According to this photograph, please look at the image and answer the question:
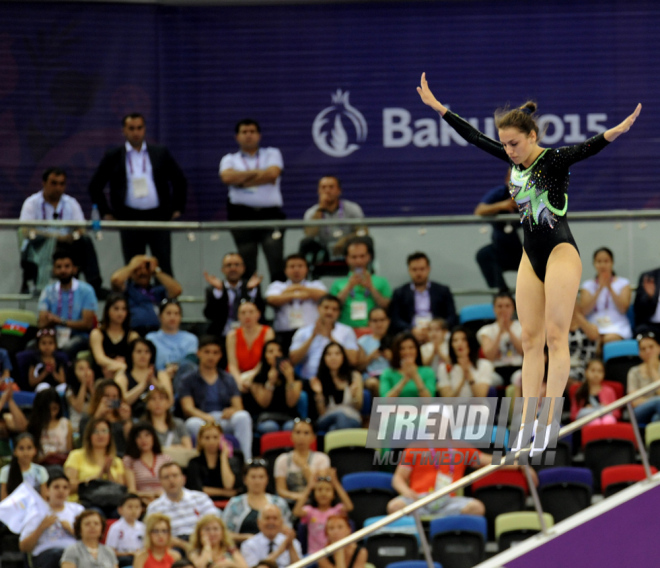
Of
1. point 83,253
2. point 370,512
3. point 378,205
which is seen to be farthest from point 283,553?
point 378,205

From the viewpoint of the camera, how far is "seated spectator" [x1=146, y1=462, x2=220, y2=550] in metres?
8.59

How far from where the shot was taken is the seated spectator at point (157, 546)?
26.8ft

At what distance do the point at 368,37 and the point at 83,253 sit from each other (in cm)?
454

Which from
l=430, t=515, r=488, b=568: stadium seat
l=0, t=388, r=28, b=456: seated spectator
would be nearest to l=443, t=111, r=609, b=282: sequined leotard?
l=430, t=515, r=488, b=568: stadium seat

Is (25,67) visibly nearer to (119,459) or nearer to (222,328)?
(222,328)

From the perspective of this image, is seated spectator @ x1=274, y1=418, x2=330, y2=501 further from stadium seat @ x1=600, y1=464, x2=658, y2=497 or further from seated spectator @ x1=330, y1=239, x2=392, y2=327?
stadium seat @ x1=600, y1=464, x2=658, y2=497

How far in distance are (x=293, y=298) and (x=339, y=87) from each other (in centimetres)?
386

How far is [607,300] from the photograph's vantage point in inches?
396

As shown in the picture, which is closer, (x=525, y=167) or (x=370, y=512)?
(x=525, y=167)

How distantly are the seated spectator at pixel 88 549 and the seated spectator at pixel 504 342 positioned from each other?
346cm

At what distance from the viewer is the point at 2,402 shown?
9.48m

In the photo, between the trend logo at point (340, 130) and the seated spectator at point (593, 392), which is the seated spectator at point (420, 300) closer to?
the seated spectator at point (593, 392)

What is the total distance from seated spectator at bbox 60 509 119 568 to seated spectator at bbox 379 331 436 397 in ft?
8.11

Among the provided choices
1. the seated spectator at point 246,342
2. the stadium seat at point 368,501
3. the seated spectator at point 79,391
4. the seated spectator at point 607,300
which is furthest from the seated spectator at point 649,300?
the seated spectator at point 79,391
